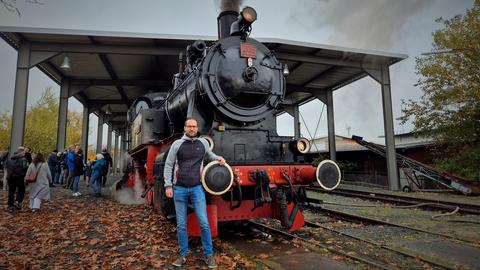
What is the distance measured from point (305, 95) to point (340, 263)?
57.8 feet

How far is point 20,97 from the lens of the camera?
11133mm

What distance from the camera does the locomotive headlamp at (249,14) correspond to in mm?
5199

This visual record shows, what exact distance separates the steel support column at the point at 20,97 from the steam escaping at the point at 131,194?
3682mm

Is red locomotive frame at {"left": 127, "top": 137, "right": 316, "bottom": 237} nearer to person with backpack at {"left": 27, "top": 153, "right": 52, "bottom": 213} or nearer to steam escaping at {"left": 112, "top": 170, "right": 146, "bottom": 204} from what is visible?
person with backpack at {"left": 27, "top": 153, "right": 52, "bottom": 213}

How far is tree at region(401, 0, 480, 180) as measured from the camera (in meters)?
13.3

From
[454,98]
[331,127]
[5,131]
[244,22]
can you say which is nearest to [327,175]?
[244,22]

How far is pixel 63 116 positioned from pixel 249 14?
1328 centimetres

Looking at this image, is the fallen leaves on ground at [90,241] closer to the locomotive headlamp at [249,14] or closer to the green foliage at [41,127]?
the locomotive headlamp at [249,14]

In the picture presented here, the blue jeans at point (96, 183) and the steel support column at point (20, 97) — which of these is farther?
the steel support column at point (20, 97)

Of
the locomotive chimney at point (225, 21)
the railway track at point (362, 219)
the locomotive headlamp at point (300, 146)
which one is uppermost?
the locomotive chimney at point (225, 21)

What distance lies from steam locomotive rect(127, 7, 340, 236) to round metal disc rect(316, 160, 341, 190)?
0.5 inches

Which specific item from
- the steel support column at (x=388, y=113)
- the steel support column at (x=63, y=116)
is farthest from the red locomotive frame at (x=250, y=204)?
the steel support column at (x=63, y=116)

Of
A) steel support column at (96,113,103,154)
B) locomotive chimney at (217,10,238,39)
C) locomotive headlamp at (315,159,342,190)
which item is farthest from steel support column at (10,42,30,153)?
steel support column at (96,113,103,154)

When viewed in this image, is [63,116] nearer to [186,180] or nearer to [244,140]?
[244,140]
